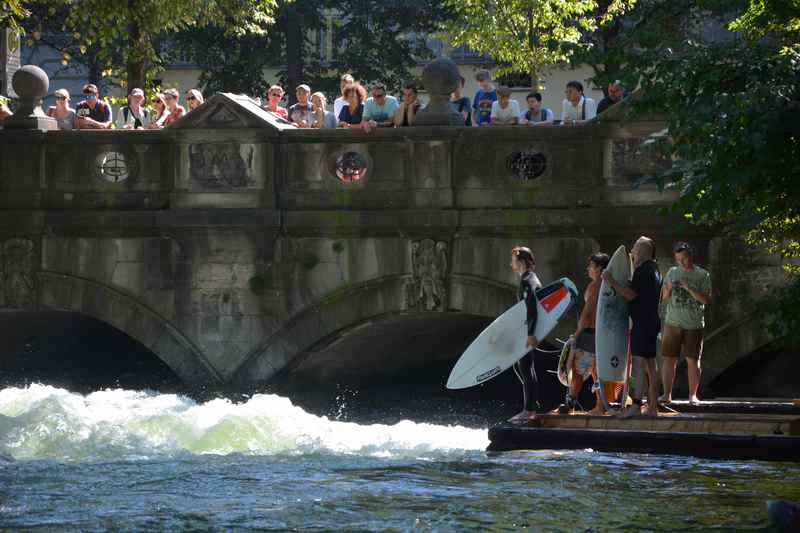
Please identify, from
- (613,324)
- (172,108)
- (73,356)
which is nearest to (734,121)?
(613,324)

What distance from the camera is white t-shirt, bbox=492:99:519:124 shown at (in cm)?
1983

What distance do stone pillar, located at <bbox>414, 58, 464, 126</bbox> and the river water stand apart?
3.33m

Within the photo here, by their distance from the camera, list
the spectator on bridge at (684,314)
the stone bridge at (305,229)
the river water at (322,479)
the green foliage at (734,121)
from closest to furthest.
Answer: the green foliage at (734,121) < the river water at (322,479) < the spectator on bridge at (684,314) < the stone bridge at (305,229)

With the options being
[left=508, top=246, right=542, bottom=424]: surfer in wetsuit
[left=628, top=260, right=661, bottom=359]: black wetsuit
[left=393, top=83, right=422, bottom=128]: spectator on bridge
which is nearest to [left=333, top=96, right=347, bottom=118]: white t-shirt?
[left=393, top=83, right=422, bottom=128]: spectator on bridge

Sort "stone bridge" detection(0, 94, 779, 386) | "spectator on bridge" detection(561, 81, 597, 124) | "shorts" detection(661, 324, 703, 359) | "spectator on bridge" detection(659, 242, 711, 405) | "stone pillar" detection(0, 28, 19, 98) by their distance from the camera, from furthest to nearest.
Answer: "stone pillar" detection(0, 28, 19, 98) < "spectator on bridge" detection(561, 81, 597, 124) < "stone bridge" detection(0, 94, 779, 386) < "shorts" detection(661, 324, 703, 359) < "spectator on bridge" detection(659, 242, 711, 405)

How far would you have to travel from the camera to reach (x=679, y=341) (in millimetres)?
16844

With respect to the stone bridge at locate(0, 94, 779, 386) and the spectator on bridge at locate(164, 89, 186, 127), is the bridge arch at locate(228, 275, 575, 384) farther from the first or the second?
the spectator on bridge at locate(164, 89, 186, 127)

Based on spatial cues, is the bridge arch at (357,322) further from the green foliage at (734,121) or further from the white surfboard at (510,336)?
the green foliage at (734,121)

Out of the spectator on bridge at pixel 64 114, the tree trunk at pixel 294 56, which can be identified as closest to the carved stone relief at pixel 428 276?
the spectator on bridge at pixel 64 114

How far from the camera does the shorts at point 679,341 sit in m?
16.8

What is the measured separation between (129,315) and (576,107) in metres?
5.69

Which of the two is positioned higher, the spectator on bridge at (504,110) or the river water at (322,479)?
the spectator on bridge at (504,110)

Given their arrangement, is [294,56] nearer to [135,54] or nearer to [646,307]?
[135,54]

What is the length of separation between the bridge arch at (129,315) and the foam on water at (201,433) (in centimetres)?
79
